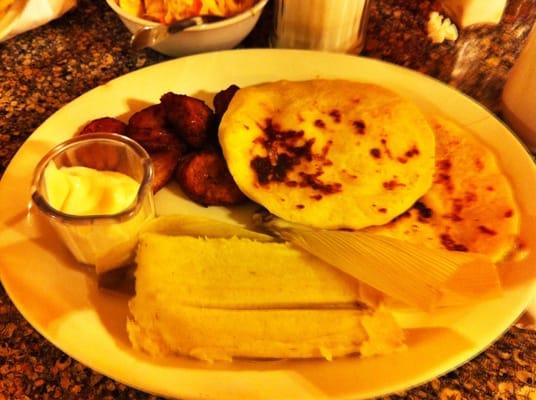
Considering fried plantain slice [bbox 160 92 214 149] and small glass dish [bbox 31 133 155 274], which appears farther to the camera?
fried plantain slice [bbox 160 92 214 149]

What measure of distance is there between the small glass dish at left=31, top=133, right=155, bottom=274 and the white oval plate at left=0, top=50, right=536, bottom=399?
0.22ft

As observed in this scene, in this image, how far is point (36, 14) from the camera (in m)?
1.44

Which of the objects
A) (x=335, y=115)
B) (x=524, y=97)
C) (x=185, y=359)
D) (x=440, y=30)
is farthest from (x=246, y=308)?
(x=440, y=30)

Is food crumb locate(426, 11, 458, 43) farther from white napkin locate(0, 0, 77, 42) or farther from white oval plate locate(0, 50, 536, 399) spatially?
white napkin locate(0, 0, 77, 42)

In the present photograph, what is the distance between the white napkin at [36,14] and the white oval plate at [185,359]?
395mm

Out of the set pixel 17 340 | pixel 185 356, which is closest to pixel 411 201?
pixel 185 356

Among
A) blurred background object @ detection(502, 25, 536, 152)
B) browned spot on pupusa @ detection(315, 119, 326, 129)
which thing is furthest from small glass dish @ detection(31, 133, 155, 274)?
blurred background object @ detection(502, 25, 536, 152)

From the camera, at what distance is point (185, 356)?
862 mm

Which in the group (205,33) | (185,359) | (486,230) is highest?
(205,33)

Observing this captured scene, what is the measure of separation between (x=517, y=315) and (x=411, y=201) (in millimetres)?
279

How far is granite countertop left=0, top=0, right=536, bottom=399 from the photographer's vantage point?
37.5 inches

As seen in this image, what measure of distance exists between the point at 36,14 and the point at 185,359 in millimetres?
1081

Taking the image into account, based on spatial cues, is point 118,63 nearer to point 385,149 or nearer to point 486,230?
point 385,149

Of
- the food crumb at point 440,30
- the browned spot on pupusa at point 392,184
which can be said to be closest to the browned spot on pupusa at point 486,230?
the browned spot on pupusa at point 392,184
